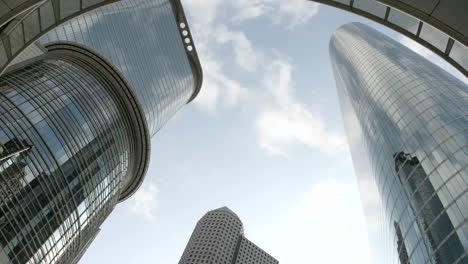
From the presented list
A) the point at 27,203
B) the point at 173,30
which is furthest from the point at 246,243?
the point at 27,203

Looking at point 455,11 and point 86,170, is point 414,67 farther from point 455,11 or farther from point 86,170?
point 455,11

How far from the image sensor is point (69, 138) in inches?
1591

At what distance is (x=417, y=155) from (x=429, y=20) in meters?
44.5

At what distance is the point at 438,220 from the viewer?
36375 mm

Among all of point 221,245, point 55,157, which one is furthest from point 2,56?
→ point 221,245

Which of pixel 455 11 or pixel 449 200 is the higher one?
pixel 455 11

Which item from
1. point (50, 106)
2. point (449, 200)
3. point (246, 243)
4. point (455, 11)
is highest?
point (455, 11)

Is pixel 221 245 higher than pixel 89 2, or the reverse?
pixel 89 2

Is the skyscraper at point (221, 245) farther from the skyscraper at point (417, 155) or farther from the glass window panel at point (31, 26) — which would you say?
the glass window panel at point (31, 26)

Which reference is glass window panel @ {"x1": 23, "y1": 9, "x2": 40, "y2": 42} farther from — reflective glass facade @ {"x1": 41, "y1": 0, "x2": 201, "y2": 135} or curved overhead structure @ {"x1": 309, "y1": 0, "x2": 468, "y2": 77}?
reflective glass facade @ {"x1": 41, "y1": 0, "x2": 201, "y2": 135}

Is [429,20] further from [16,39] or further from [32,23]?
[16,39]

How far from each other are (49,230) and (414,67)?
78645 millimetres

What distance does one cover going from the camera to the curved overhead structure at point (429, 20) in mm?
6461

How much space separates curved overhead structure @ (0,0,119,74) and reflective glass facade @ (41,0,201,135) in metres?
45.3
